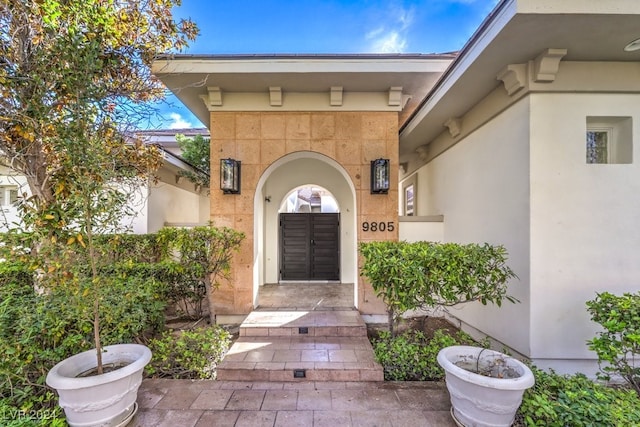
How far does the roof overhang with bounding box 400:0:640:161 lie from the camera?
3438mm

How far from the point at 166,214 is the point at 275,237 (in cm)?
365

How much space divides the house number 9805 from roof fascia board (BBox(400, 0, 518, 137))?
292 cm

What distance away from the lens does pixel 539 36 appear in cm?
385

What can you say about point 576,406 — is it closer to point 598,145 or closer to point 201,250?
point 598,145

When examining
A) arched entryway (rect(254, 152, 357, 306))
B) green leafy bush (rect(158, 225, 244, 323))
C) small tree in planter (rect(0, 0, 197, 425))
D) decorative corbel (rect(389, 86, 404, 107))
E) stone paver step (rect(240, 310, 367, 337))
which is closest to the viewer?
small tree in planter (rect(0, 0, 197, 425))

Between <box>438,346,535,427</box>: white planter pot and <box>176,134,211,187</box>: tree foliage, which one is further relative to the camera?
<box>176,134,211,187</box>: tree foliage

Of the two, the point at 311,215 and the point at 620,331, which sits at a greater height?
the point at 311,215

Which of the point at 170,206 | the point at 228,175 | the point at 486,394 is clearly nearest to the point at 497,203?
the point at 486,394

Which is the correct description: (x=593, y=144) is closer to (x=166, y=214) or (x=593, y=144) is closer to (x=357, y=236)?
(x=357, y=236)

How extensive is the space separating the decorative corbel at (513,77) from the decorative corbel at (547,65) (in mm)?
160

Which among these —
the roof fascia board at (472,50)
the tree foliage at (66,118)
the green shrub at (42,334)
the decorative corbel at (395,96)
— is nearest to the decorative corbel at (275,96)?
the decorative corbel at (395,96)

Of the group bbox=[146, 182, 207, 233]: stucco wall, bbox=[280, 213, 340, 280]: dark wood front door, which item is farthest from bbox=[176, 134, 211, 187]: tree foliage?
bbox=[280, 213, 340, 280]: dark wood front door

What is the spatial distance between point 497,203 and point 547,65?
240 cm

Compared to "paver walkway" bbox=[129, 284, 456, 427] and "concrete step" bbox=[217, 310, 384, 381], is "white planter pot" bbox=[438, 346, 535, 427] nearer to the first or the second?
"paver walkway" bbox=[129, 284, 456, 427]
